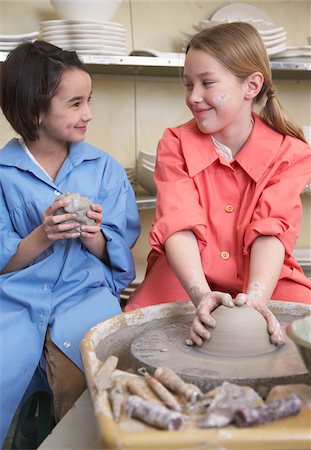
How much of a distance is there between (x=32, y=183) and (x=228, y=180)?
588 millimetres

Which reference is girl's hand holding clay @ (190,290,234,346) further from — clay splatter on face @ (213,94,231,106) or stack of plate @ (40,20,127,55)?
stack of plate @ (40,20,127,55)

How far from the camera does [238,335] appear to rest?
4.35ft

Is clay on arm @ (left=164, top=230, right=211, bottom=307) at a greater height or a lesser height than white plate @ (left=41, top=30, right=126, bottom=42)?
lesser

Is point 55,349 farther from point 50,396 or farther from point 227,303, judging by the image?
point 227,303

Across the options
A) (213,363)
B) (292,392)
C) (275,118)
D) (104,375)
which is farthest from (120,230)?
(292,392)

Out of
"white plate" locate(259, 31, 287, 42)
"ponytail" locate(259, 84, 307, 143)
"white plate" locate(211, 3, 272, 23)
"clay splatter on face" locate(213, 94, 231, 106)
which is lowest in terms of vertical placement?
"ponytail" locate(259, 84, 307, 143)

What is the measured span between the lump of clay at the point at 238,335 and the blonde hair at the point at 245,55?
0.81 meters

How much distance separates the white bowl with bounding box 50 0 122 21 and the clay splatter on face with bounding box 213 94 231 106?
Result: 101 centimetres

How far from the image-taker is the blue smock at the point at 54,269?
70.3 inches

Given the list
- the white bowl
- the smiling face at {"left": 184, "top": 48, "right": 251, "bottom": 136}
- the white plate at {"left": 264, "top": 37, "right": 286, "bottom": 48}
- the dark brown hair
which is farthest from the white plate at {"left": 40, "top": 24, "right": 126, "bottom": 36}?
the smiling face at {"left": 184, "top": 48, "right": 251, "bottom": 136}

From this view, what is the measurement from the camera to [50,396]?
201 cm

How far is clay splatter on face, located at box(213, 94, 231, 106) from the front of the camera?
6.15ft

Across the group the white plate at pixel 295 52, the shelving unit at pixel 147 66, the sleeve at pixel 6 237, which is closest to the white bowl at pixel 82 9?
the shelving unit at pixel 147 66

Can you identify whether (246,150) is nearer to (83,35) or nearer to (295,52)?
(83,35)
